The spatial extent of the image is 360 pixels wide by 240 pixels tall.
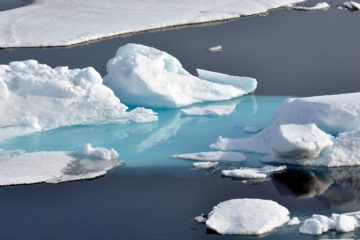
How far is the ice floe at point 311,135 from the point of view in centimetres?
1103

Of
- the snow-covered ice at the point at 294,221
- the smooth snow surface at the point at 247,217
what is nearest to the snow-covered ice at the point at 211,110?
the smooth snow surface at the point at 247,217

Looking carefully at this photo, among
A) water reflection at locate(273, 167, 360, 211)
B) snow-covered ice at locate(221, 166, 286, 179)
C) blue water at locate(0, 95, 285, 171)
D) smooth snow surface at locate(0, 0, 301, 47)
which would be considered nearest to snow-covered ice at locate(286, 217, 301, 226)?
water reflection at locate(273, 167, 360, 211)

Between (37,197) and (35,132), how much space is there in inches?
77.7

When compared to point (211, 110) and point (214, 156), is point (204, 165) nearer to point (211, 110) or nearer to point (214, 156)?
point (214, 156)

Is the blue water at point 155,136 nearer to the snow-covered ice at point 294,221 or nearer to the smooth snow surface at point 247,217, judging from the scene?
the smooth snow surface at point 247,217

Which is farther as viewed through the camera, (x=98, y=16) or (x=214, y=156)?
(x=98, y=16)

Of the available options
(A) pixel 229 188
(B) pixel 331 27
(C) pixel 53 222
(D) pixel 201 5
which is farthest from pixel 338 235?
(D) pixel 201 5

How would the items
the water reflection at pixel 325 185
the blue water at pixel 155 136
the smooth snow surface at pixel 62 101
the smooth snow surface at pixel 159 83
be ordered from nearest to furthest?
the water reflection at pixel 325 185 < the blue water at pixel 155 136 < the smooth snow surface at pixel 62 101 < the smooth snow surface at pixel 159 83

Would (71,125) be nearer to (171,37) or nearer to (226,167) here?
(226,167)

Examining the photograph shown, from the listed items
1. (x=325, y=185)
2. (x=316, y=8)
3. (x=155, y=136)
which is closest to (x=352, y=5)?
(x=316, y=8)

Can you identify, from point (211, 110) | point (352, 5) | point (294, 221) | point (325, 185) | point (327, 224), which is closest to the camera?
point (327, 224)

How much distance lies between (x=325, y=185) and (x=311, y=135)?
1.89 feet

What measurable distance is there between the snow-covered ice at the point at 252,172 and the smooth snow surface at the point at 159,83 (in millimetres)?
2494

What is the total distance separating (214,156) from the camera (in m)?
11.5
